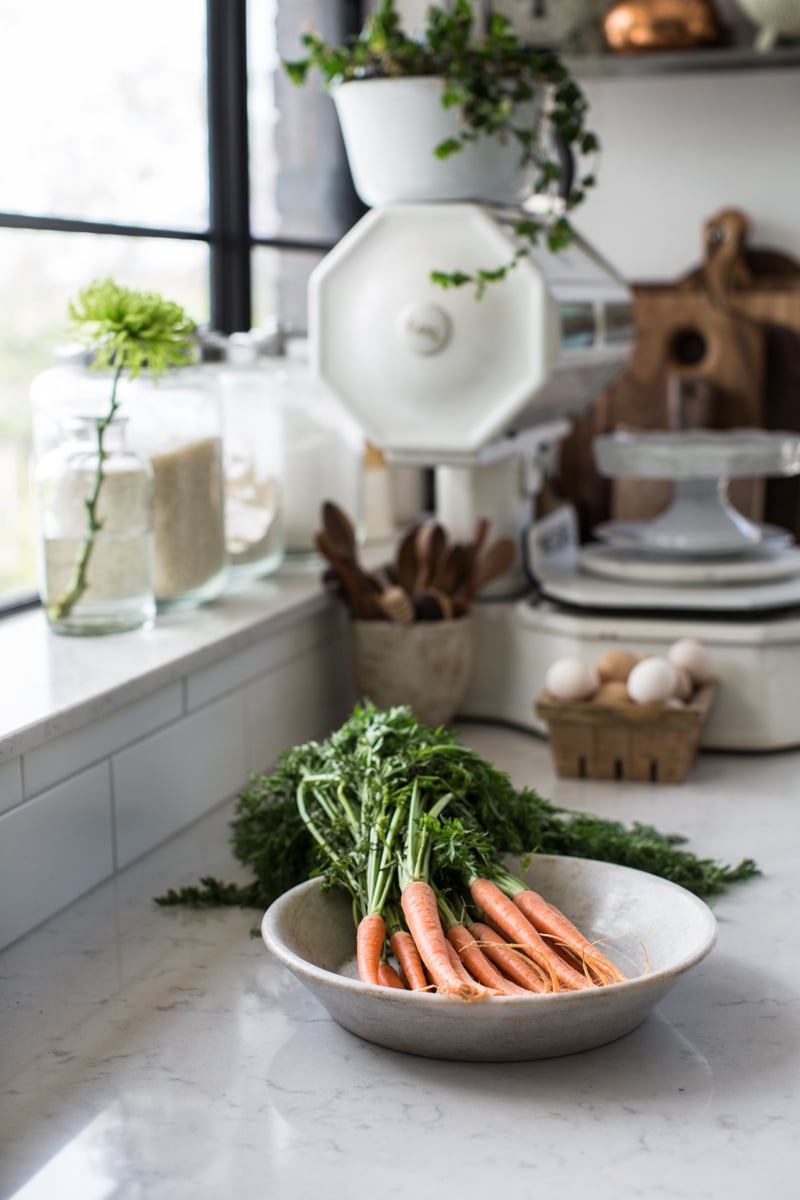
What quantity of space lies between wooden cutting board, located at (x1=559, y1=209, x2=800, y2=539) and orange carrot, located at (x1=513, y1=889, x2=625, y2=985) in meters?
1.39

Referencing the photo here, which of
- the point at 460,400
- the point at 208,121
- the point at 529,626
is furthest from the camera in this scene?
the point at 208,121

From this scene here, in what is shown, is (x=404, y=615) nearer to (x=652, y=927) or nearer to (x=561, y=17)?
(x=652, y=927)

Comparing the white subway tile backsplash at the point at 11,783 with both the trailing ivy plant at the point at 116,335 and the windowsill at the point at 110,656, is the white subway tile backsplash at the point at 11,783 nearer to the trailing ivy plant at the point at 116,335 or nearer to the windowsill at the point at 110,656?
the windowsill at the point at 110,656

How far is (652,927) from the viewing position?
94 cm

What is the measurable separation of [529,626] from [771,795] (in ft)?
1.13

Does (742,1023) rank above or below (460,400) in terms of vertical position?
below

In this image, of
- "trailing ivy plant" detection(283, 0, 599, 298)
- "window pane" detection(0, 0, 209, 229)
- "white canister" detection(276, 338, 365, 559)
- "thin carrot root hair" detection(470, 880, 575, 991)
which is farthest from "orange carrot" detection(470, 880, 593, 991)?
"window pane" detection(0, 0, 209, 229)

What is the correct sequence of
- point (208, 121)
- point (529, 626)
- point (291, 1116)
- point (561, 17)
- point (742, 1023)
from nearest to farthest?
point (291, 1116)
point (742, 1023)
point (529, 626)
point (208, 121)
point (561, 17)

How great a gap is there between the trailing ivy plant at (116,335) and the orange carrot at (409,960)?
1.75ft

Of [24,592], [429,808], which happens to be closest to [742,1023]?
[429,808]

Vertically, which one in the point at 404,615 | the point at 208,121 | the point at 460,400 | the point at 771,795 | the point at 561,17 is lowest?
the point at 771,795

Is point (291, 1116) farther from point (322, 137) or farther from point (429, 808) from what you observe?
point (322, 137)

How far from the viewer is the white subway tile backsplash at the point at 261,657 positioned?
1.32 meters

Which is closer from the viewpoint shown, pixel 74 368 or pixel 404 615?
pixel 74 368
